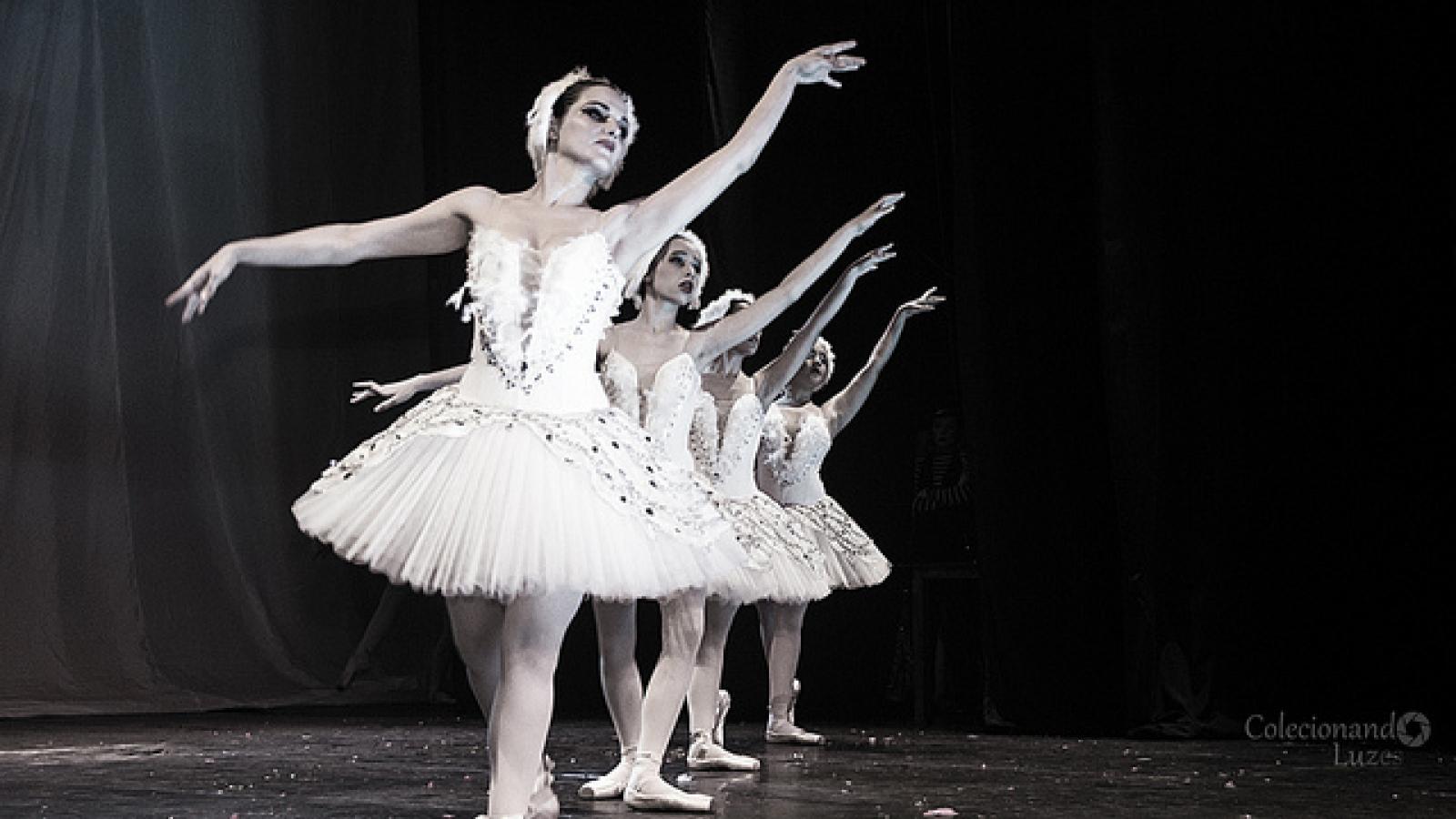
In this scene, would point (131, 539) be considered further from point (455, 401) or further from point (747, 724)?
point (455, 401)

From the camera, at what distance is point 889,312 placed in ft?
23.0

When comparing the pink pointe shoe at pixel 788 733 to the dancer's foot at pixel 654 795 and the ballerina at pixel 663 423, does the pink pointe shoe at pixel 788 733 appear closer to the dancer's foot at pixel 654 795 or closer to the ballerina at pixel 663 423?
the ballerina at pixel 663 423

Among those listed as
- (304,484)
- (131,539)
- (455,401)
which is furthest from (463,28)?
(455,401)

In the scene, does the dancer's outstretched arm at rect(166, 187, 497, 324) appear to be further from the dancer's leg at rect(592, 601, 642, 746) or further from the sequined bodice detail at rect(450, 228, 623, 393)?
the dancer's leg at rect(592, 601, 642, 746)

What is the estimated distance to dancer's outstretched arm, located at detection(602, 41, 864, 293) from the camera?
292 centimetres

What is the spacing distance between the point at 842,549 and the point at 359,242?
2.88 meters

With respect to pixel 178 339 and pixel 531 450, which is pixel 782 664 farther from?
pixel 178 339

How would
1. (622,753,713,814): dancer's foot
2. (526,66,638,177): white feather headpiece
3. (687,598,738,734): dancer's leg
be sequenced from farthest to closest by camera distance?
(687,598,738,734): dancer's leg → (622,753,713,814): dancer's foot → (526,66,638,177): white feather headpiece

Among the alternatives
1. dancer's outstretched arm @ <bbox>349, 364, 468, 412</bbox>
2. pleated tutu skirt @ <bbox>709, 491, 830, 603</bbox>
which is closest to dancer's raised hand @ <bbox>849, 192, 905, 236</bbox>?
pleated tutu skirt @ <bbox>709, 491, 830, 603</bbox>

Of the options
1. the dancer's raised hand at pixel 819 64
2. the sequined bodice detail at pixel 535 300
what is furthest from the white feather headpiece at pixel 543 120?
the dancer's raised hand at pixel 819 64

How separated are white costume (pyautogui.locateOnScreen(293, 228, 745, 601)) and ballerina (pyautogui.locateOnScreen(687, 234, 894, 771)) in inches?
57.7

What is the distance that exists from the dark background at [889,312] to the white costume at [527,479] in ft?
9.65

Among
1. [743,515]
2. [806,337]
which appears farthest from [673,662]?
[806,337]

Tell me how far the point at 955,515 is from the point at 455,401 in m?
4.04
